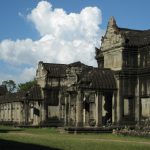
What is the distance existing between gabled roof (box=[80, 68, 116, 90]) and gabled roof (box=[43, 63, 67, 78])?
57.7 feet

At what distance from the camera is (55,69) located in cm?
7319

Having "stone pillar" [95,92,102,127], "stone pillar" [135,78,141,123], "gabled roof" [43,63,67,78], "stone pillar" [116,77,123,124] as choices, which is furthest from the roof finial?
"gabled roof" [43,63,67,78]

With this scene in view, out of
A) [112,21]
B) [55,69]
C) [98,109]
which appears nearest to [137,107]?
[98,109]

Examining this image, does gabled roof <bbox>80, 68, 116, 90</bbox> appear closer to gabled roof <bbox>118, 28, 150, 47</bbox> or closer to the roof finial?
gabled roof <bbox>118, 28, 150, 47</bbox>

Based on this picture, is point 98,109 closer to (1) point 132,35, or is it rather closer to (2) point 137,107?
(2) point 137,107

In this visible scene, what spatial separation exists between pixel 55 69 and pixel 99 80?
20.9 meters

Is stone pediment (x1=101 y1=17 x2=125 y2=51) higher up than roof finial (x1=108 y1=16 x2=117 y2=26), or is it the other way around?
roof finial (x1=108 y1=16 x2=117 y2=26)

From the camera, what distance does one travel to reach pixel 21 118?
77500 mm

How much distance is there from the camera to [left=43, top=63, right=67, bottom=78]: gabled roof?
72.0 m

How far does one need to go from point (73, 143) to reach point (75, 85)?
25238mm

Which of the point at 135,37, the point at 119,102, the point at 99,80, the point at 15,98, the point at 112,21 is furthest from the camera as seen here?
the point at 15,98

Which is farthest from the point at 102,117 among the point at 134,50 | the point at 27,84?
the point at 27,84

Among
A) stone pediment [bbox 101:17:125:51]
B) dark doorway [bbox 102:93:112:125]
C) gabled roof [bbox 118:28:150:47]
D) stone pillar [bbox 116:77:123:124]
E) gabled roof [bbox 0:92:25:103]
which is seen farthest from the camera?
gabled roof [bbox 0:92:25:103]

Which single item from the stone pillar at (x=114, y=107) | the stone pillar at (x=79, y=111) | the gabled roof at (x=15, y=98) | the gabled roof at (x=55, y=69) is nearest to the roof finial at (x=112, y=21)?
the stone pillar at (x=114, y=107)
